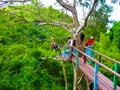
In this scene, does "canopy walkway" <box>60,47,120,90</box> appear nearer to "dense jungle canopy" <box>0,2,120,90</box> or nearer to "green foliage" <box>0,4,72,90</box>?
"dense jungle canopy" <box>0,2,120,90</box>

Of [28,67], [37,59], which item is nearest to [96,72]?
[28,67]

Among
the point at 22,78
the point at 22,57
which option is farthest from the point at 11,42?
the point at 22,78

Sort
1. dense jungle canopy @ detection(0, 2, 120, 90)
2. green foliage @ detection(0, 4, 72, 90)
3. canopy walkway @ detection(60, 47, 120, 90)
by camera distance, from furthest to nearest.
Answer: green foliage @ detection(0, 4, 72, 90) < dense jungle canopy @ detection(0, 2, 120, 90) < canopy walkway @ detection(60, 47, 120, 90)

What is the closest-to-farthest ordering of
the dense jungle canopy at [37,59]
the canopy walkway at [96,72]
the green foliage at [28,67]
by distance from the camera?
the canopy walkway at [96,72]
the dense jungle canopy at [37,59]
the green foliage at [28,67]

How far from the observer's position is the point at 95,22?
1789 centimetres

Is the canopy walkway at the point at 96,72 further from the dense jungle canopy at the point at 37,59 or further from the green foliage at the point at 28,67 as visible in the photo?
the green foliage at the point at 28,67

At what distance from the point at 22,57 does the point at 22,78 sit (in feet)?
7.84

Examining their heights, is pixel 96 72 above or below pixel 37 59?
above

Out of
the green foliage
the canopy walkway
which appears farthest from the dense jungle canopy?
the canopy walkway

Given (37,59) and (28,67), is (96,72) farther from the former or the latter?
(37,59)

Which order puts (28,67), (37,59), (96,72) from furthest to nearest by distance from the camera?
(37,59) < (28,67) < (96,72)

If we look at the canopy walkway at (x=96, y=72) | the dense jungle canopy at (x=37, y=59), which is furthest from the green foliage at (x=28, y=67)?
the canopy walkway at (x=96, y=72)

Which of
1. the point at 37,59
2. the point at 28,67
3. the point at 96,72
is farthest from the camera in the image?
the point at 37,59

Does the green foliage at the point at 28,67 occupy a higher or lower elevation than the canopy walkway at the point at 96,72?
lower
